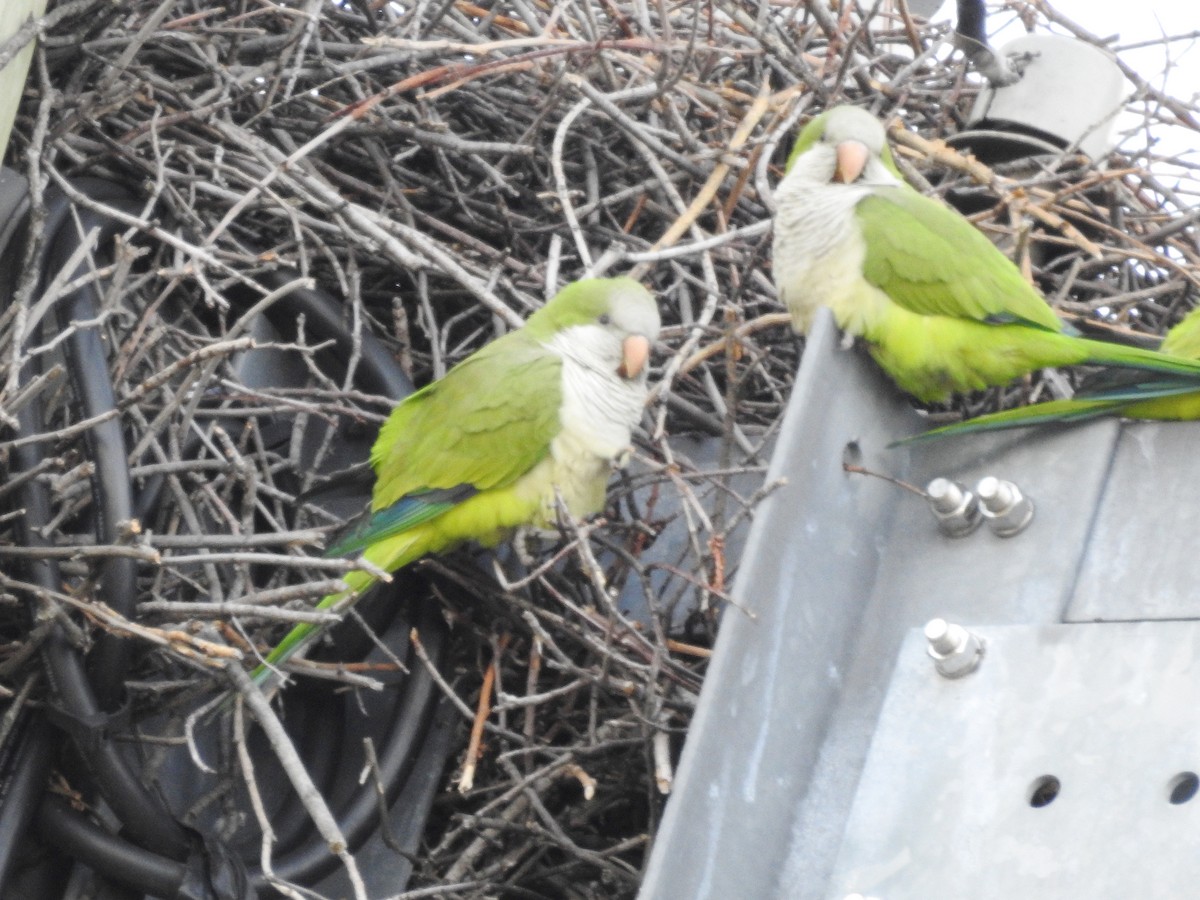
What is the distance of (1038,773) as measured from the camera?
1.23m

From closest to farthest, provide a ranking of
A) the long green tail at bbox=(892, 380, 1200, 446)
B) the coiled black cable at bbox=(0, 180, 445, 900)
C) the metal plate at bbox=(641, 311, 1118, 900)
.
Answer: the metal plate at bbox=(641, 311, 1118, 900) → the long green tail at bbox=(892, 380, 1200, 446) → the coiled black cable at bbox=(0, 180, 445, 900)

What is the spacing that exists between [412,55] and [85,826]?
156 cm

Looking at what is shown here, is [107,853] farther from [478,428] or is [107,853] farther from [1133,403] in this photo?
[1133,403]

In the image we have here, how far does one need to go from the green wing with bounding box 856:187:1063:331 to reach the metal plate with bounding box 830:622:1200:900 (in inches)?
46.4

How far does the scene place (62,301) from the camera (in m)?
2.42

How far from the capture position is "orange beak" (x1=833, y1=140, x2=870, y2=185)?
8.70ft

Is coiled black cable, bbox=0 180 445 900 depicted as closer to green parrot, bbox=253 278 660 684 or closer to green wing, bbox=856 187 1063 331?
green parrot, bbox=253 278 660 684

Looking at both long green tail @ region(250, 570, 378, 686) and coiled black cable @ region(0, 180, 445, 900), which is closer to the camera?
coiled black cable @ region(0, 180, 445, 900)

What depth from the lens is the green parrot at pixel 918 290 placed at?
2387 millimetres

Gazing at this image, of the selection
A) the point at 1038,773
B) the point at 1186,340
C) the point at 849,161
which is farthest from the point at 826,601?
the point at 849,161

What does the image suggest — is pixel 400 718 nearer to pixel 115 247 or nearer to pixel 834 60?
pixel 115 247

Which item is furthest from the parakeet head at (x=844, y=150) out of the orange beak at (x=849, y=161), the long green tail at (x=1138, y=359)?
the long green tail at (x=1138, y=359)

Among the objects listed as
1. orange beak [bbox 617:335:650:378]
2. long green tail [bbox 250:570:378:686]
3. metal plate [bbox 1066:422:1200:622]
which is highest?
metal plate [bbox 1066:422:1200:622]

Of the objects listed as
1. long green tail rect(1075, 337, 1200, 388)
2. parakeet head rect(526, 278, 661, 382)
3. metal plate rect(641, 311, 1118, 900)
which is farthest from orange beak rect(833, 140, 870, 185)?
metal plate rect(641, 311, 1118, 900)
